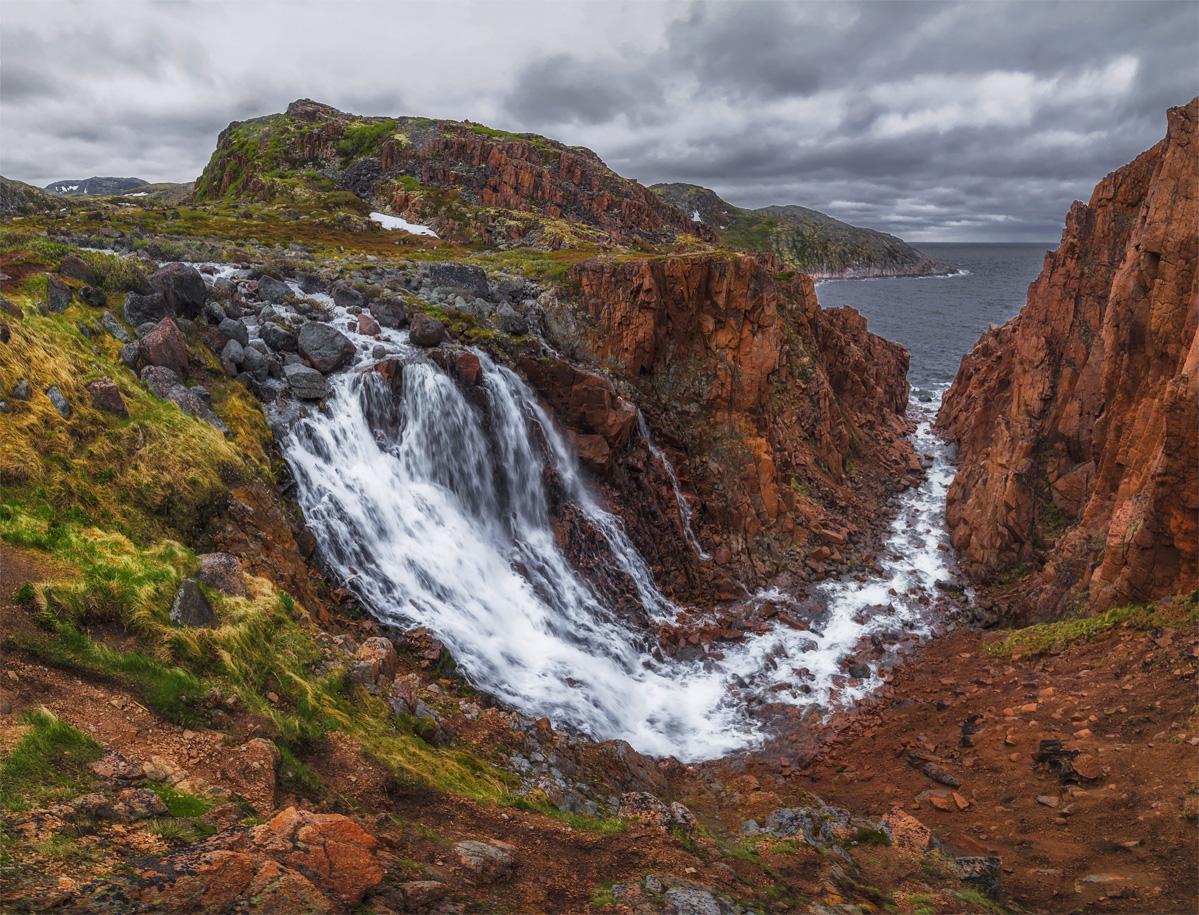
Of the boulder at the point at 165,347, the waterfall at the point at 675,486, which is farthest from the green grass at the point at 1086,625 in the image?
the boulder at the point at 165,347

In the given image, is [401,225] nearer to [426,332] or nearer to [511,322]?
[511,322]

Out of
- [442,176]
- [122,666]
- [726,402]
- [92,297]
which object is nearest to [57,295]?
[92,297]

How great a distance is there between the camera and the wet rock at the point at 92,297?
21734 mm

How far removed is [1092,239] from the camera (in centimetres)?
3738

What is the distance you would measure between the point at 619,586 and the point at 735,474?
11.1 m

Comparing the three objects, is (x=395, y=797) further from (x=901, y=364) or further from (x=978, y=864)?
(x=901, y=364)

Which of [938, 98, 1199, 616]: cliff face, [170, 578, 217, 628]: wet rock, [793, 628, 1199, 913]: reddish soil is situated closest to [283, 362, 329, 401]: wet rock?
[170, 578, 217, 628]: wet rock

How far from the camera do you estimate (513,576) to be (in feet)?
87.9

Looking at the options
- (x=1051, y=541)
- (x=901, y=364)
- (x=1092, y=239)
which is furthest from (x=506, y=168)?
(x=1051, y=541)

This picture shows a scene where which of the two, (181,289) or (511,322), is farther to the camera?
(511,322)

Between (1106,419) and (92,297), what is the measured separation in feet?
132

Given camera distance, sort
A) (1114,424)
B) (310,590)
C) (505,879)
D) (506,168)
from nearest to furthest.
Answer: (505,879) < (310,590) < (1114,424) < (506,168)

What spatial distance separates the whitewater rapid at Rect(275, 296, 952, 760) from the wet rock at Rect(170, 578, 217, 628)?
9258 millimetres

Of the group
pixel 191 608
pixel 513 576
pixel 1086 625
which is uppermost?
pixel 191 608
